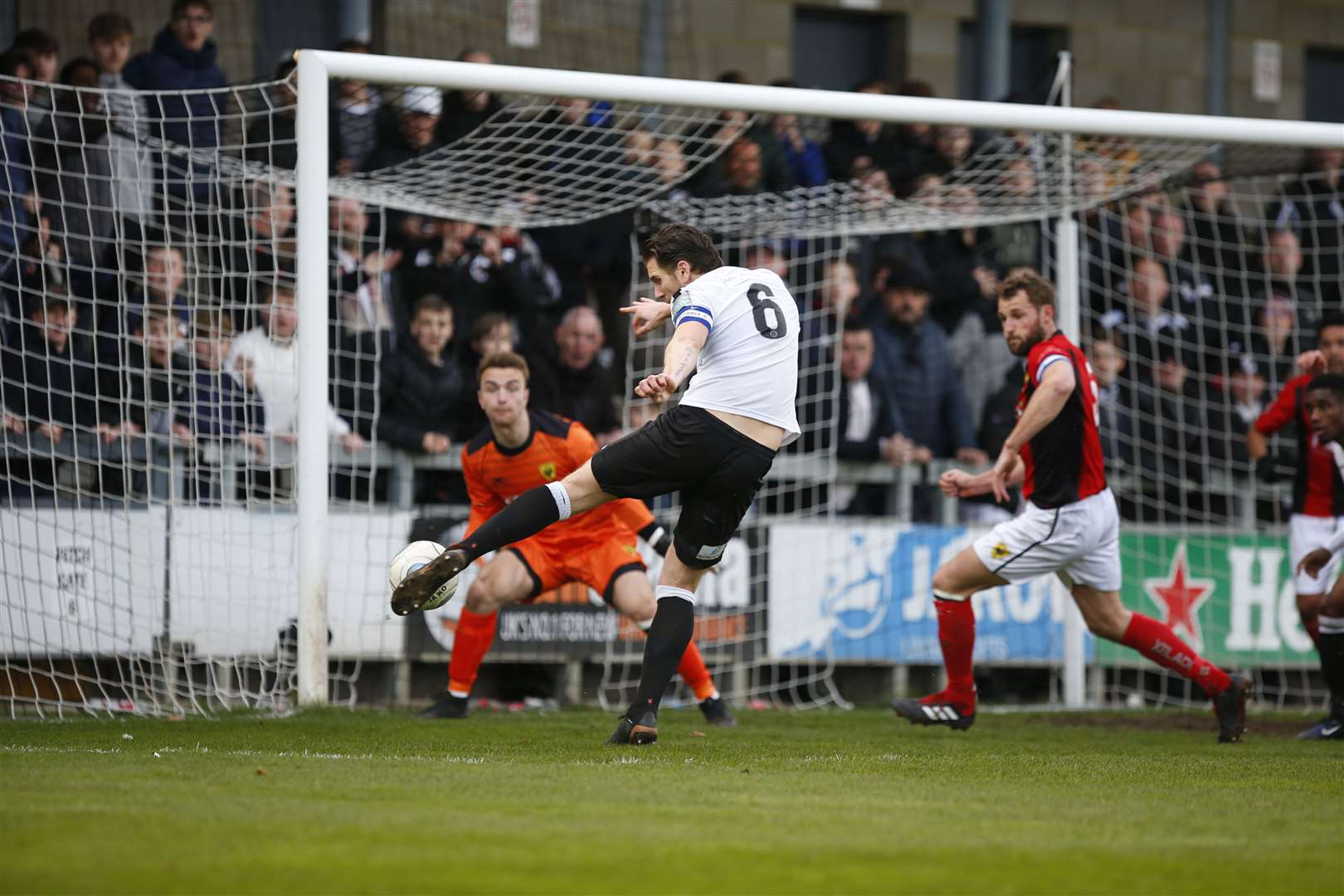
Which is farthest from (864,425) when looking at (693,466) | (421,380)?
(693,466)

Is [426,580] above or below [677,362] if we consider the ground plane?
below

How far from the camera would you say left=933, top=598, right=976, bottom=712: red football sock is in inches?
295

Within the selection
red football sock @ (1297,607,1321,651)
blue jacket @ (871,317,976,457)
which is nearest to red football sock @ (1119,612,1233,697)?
red football sock @ (1297,607,1321,651)

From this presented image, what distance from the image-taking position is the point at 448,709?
800 cm

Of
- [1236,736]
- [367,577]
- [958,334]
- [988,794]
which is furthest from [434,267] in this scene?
[988,794]

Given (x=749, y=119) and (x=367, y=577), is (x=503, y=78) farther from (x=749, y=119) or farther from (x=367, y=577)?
(x=367, y=577)

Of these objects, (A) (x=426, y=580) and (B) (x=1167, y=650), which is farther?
(B) (x=1167, y=650)

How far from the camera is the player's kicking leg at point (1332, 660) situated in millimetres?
7750

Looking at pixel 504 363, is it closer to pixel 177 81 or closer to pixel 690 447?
pixel 690 447

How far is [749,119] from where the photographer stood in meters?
9.59

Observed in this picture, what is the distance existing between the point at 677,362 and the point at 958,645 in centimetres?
258

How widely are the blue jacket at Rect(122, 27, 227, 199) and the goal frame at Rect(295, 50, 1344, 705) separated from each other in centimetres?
111

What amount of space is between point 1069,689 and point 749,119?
399 centimetres

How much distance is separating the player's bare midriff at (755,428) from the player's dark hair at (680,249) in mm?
587
